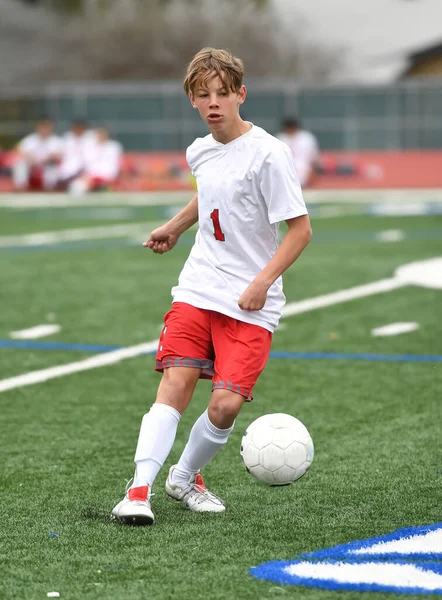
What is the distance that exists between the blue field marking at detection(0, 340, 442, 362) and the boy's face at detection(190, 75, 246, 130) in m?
3.91

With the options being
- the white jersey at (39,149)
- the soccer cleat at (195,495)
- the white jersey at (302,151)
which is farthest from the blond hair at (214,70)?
the white jersey at (39,149)

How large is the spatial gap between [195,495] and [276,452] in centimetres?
41

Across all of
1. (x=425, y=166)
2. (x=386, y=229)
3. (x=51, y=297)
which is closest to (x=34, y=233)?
(x=386, y=229)

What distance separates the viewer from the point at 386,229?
709 inches

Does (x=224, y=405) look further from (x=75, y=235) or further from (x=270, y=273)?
(x=75, y=235)

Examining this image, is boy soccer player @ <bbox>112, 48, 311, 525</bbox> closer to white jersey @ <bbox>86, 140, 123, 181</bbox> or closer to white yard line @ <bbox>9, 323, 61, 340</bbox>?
white yard line @ <bbox>9, 323, 61, 340</bbox>

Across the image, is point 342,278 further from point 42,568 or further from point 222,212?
point 42,568

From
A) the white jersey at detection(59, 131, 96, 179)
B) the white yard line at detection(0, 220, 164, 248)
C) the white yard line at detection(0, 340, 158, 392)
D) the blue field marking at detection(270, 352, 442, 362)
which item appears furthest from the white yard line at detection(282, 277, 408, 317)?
the white jersey at detection(59, 131, 96, 179)

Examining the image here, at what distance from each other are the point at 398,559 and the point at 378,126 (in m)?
33.3

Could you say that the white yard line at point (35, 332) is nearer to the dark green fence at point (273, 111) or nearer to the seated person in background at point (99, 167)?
the seated person in background at point (99, 167)

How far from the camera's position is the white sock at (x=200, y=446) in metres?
4.95

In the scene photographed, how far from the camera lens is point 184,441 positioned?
6.36m

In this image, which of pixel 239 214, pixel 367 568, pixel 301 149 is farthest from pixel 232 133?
pixel 301 149

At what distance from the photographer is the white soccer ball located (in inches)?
190
